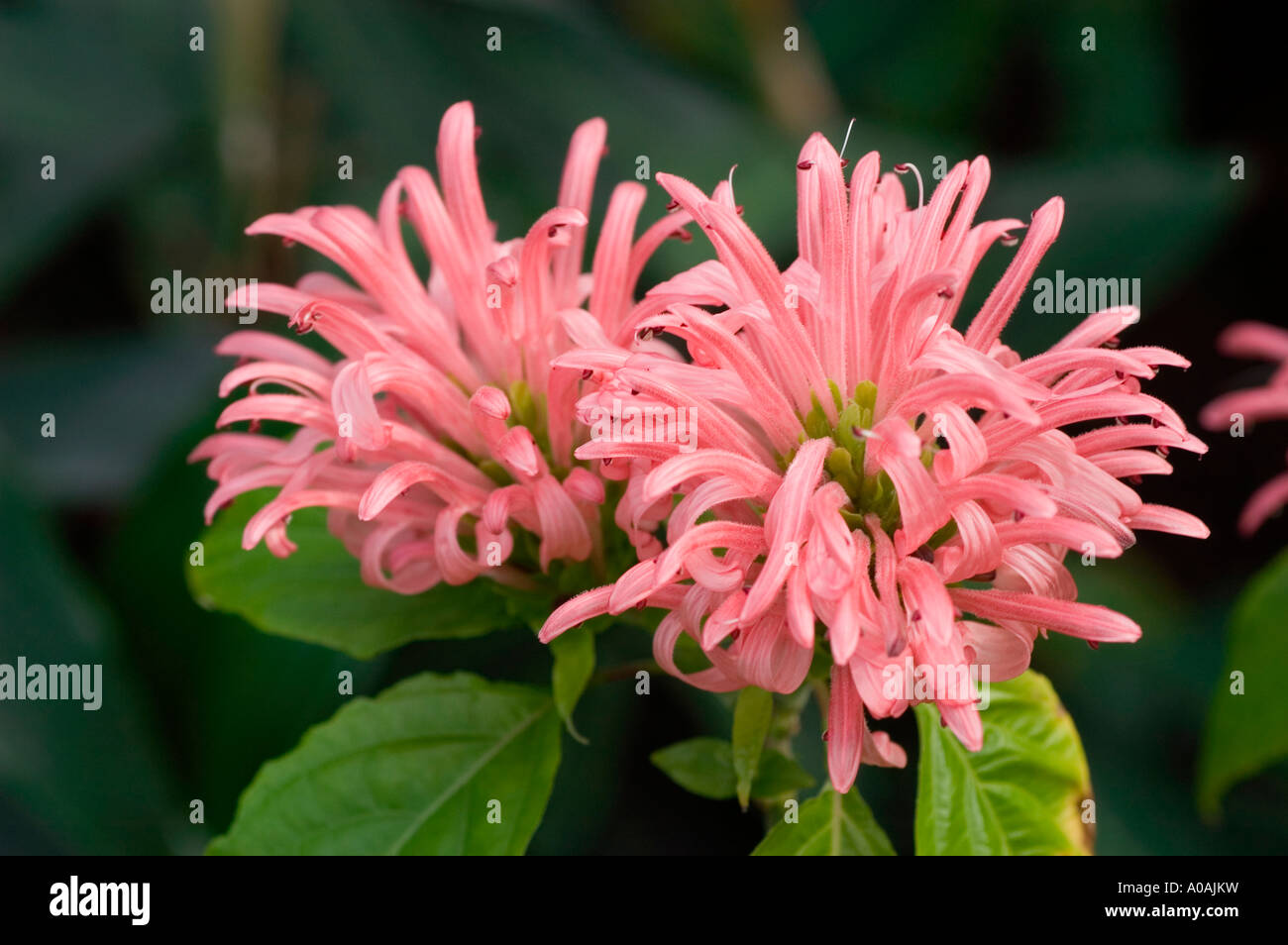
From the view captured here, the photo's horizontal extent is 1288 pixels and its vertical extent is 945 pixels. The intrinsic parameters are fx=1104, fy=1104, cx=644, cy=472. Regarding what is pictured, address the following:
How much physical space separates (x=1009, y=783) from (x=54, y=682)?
3.72 ft

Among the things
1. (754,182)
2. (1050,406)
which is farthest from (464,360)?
(754,182)

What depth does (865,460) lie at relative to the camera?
2.11 feet

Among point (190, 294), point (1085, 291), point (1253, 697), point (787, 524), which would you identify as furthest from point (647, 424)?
point (190, 294)

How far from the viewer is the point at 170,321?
2080 mm

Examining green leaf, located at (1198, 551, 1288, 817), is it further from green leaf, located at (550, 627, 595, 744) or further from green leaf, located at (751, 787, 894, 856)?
green leaf, located at (550, 627, 595, 744)

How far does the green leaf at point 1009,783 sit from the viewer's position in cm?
69

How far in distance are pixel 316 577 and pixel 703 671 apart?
35 cm

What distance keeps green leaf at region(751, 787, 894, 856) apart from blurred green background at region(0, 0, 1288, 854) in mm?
607

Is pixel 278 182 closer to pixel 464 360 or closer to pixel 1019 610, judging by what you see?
pixel 464 360

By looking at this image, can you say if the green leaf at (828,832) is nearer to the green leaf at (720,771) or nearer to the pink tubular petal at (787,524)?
the green leaf at (720,771)

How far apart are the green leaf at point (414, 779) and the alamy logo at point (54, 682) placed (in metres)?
0.64

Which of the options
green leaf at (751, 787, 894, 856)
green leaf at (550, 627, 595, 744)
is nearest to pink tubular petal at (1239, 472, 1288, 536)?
green leaf at (751, 787, 894, 856)

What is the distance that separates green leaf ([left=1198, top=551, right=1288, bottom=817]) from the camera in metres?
0.90
